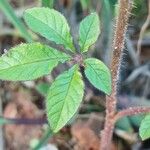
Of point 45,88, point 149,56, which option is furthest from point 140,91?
point 45,88

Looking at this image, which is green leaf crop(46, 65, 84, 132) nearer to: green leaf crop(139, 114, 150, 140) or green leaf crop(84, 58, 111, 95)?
green leaf crop(84, 58, 111, 95)

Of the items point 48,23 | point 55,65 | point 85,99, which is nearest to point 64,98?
point 55,65

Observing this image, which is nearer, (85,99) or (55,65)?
(55,65)

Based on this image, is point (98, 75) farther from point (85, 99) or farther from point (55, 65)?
point (85, 99)

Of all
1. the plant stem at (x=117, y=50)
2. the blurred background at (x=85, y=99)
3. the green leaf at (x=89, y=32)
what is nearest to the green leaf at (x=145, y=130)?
the plant stem at (x=117, y=50)

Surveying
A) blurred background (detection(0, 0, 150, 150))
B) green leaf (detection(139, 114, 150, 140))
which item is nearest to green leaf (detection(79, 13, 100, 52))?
green leaf (detection(139, 114, 150, 140))

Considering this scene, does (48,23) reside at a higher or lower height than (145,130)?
higher
